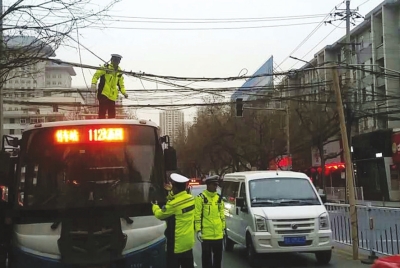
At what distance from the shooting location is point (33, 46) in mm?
11750

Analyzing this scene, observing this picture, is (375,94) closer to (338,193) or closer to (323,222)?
(338,193)

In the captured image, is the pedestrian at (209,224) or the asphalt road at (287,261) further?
the asphalt road at (287,261)

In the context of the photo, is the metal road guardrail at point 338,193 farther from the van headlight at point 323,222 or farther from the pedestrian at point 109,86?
the pedestrian at point 109,86

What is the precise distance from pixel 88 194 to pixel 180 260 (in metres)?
1.72

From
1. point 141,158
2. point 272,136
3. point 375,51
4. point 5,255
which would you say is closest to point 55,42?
point 5,255

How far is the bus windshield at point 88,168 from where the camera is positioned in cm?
641

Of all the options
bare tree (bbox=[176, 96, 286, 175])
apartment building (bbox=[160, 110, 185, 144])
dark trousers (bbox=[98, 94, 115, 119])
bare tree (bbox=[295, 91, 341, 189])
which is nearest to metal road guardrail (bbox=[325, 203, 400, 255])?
dark trousers (bbox=[98, 94, 115, 119])

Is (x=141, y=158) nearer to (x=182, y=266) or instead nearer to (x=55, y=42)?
(x=182, y=266)

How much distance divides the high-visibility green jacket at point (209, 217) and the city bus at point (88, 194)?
2217 mm

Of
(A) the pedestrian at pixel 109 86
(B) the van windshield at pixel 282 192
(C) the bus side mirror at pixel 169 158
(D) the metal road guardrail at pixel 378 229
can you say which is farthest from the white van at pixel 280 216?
(C) the bus side mirror at pixel 169 158

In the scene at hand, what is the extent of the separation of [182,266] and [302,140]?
137 ft

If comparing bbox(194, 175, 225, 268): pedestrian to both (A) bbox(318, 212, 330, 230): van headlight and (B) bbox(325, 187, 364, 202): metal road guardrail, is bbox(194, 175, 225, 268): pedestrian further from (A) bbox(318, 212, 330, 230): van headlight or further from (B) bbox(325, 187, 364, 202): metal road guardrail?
(B) bbox(325, 187, 364, 202): metal road guardrail

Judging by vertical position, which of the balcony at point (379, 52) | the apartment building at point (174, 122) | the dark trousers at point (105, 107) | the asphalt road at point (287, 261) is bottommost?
the asphalt road at point (287, 261)

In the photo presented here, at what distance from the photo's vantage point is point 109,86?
957cm
